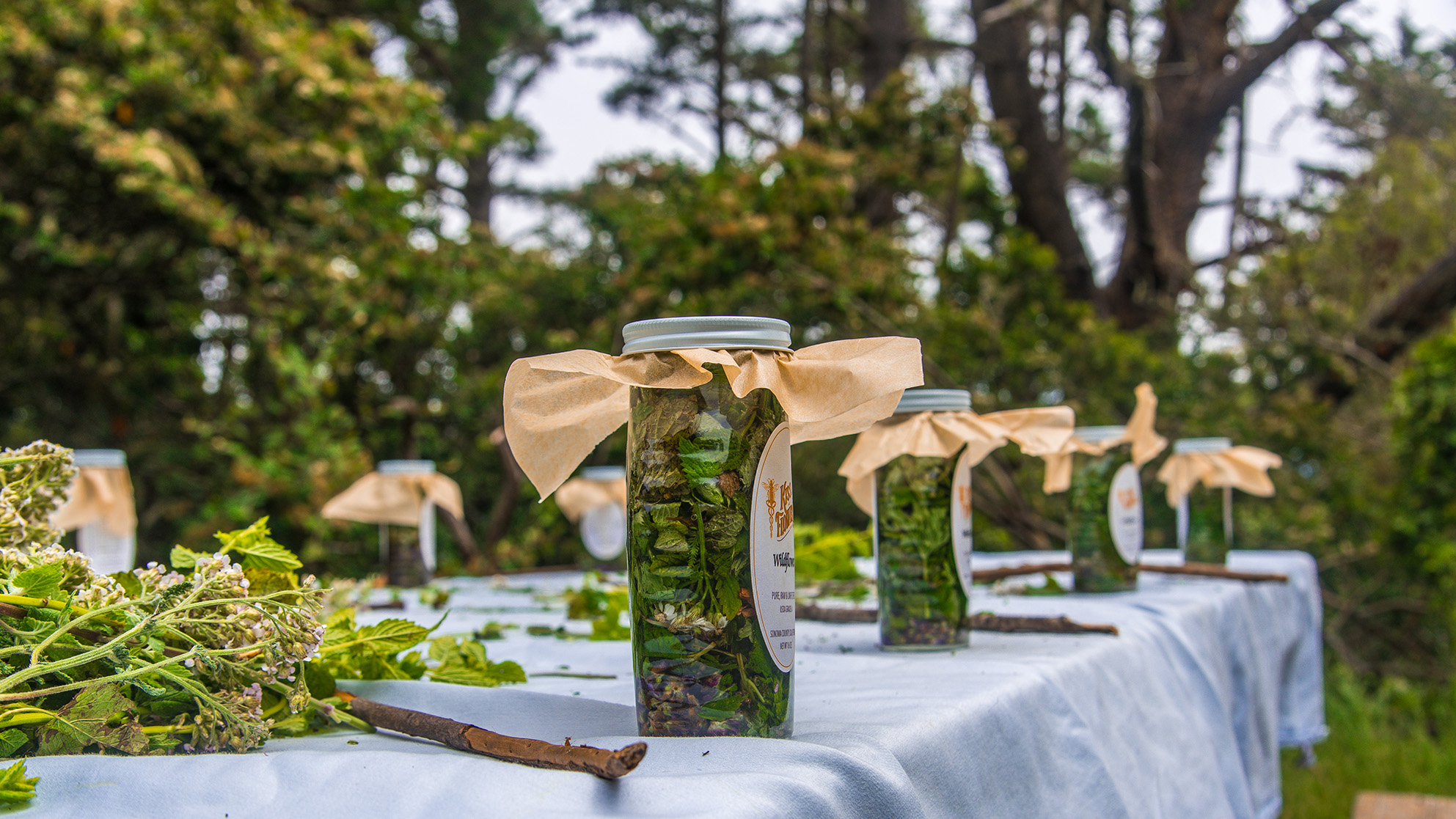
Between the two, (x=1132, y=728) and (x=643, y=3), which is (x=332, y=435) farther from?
(x=643, y=3)

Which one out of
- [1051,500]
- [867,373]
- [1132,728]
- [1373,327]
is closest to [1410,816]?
[1132,728]

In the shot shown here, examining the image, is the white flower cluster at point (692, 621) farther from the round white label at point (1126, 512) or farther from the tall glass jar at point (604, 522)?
the tall glass jar at point (604, 522)

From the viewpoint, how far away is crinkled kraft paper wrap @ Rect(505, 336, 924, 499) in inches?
27.5

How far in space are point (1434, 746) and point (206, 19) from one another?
6.35m

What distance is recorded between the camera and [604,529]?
2.43 m

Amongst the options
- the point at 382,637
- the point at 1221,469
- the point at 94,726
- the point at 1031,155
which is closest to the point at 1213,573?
the point at 1221,469

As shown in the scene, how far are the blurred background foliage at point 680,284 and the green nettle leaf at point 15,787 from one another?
334cm

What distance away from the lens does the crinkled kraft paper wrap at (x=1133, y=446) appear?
164 cm

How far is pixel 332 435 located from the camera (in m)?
4.70

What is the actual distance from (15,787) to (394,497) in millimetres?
1533

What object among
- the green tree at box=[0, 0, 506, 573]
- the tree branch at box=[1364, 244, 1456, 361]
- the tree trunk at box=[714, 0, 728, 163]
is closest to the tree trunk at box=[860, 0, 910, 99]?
the tree trunk at box=[714, 0, 728, 163]

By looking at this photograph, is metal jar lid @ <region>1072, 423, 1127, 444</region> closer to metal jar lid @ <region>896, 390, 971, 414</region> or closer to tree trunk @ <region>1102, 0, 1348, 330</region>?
metal jar lid @ <region>896, 390, 971, 414</region>

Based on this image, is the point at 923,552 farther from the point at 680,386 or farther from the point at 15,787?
the point at 15,787

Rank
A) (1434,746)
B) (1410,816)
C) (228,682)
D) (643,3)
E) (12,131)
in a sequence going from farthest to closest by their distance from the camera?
(643,3) < (12,131) < (1434,746) < (1410,816) < (228,682)
